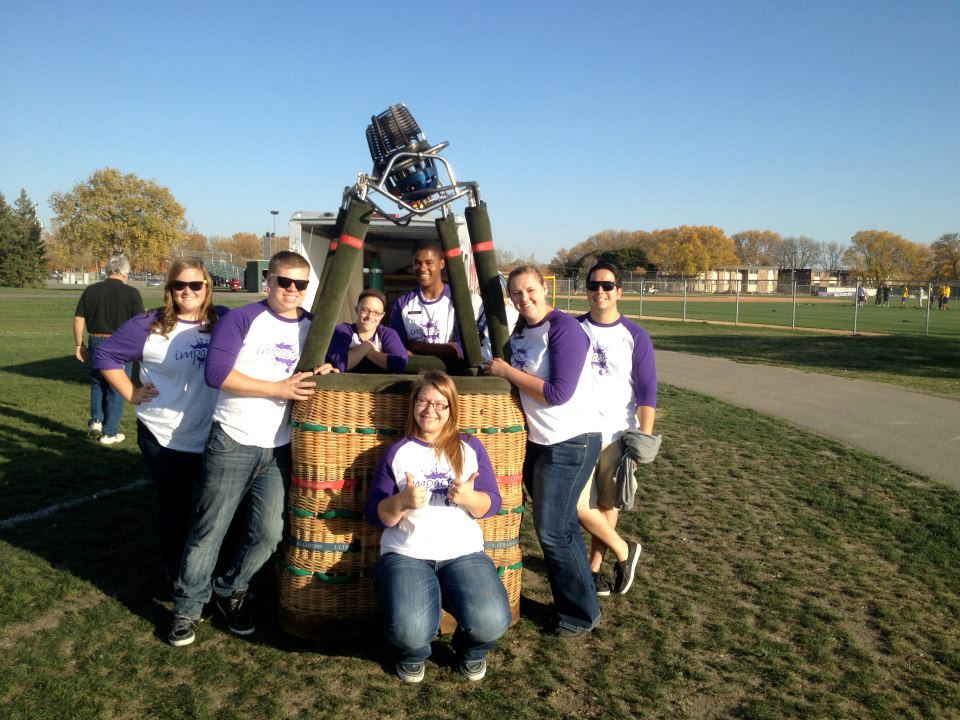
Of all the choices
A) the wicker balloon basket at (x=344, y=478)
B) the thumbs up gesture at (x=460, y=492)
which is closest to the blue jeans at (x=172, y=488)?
the wicker balloon basket at (x=344, y=478)

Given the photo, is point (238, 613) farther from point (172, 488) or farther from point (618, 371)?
point (618, 371)

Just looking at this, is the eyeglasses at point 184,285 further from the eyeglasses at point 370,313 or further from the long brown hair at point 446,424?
the long brown hair at point 446,424

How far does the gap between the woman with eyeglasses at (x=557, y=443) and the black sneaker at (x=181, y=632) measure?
158 cm

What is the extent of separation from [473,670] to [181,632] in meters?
1.27

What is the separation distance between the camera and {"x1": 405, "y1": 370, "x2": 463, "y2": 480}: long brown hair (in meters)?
3.07

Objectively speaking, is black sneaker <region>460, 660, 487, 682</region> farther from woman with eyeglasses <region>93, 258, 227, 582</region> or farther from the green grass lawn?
the green grass lawn

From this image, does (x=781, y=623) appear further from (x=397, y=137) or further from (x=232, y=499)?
(x=397, y=137)

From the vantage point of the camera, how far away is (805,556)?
4551mm

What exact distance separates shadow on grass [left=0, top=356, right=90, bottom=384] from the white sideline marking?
6271 mm

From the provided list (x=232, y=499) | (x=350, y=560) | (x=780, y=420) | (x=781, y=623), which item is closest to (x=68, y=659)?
(x=232, y=499)

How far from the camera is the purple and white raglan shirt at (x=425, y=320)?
4.18 meters

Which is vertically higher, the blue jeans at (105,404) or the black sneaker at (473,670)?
the blue jeans at (105,404)

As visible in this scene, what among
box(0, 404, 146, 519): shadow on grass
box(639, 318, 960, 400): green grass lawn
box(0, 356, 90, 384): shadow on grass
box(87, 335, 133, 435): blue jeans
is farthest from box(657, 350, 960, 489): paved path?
box(0, 356, 90, 384): shadow on grass

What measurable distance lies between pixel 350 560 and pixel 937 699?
2.43 metres
